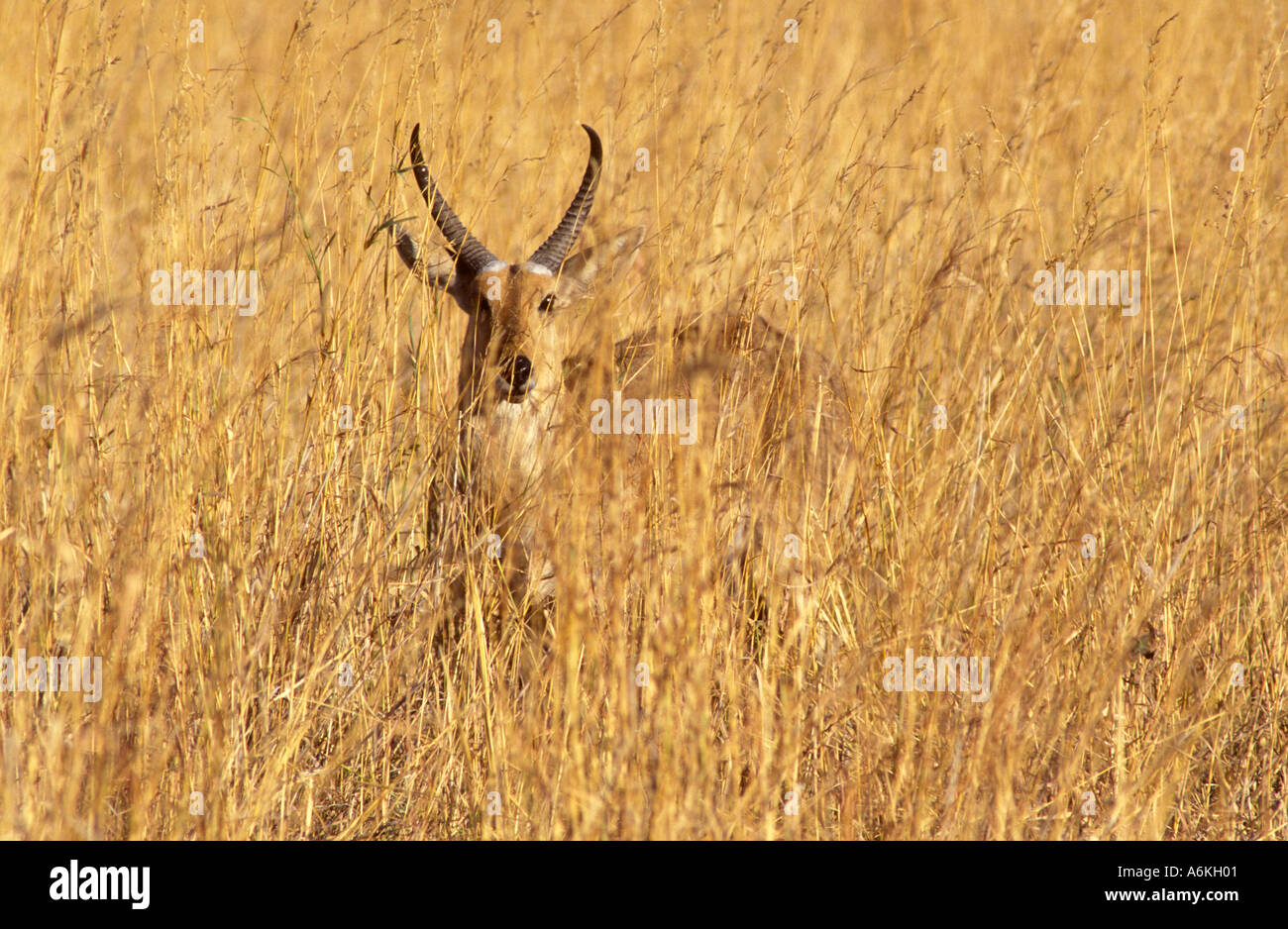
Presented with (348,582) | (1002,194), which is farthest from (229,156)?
(1002,194)

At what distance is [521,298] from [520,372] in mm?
367

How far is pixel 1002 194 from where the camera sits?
4.48 meters

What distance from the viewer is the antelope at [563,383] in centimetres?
339

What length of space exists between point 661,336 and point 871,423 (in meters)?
0.63

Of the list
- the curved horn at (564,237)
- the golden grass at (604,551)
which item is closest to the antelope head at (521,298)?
the curved horn at (564,237)

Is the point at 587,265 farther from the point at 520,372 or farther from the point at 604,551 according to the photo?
the point at 604,551

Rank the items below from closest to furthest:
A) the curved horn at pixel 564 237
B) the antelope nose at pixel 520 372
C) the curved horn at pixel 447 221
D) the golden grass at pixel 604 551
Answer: the golden grass at pixel 604 551, the curved horn at pixel 447 221, the antelope nose at pixel 520 372, the curved horn at pixel 564 237

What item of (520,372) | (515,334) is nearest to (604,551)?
(520,372)

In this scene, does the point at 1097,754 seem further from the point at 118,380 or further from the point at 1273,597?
the point at 118,380

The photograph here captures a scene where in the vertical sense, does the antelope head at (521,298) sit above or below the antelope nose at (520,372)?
above

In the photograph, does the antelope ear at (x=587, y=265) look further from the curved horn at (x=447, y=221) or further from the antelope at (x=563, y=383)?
the curved horn at (x=447, y=221)

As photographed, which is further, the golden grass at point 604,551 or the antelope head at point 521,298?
the antelope head at point 521,298

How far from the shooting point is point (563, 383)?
139 inches
